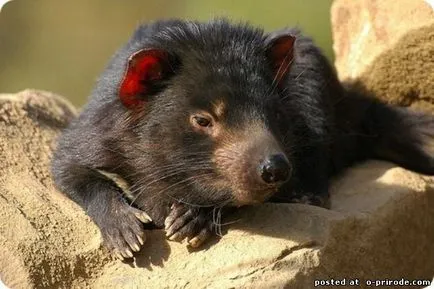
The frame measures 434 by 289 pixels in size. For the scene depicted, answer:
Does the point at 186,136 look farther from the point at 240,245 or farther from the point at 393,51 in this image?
the point at 393,51

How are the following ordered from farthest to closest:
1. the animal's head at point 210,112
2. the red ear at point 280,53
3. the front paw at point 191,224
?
the red ear at point 280,53 → the front paw at point 191,224 → the animal's head at point 210,112

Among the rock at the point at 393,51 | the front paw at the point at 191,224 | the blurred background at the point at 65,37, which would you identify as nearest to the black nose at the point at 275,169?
the front paw at the point at 191,224

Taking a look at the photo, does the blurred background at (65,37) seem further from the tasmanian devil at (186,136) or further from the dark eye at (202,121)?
the dark eye at (202,121)

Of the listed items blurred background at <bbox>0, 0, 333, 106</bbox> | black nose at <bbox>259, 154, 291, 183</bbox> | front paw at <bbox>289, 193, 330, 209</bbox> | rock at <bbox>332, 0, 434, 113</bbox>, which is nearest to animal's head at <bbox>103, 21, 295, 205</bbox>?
black nose at <bbox>259, 154, 291, 183</bbox>

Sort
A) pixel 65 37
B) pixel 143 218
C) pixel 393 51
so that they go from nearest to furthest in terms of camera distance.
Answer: pixel 143 218 → pixel 393 51 → pixel 65 37

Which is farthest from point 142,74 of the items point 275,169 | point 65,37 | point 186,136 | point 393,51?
point 65,37

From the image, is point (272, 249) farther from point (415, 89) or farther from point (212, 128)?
point (415, 89)
